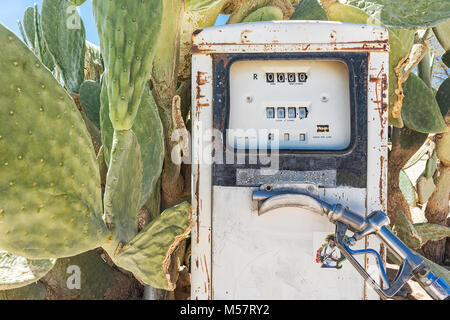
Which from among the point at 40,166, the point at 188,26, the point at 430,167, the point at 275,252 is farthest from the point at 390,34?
the point at 430,167

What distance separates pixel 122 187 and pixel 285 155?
497mm

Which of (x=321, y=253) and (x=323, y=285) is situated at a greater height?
(x=321, y=253)

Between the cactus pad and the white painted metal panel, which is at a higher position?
the white painted metal panel

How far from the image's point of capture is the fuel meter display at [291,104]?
125 centimetres

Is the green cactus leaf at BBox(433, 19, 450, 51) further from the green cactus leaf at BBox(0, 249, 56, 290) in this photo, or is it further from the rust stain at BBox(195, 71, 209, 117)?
the green cactus leaf at BBox(0, 249, 56, 290)

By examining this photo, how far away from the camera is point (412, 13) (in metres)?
1.73

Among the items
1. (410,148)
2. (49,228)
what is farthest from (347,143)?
(410,148)

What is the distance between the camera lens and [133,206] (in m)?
1.25

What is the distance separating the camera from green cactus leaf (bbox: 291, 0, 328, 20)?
6.11ft

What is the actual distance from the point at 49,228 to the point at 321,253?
76cm

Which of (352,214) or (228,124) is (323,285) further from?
(228,124)

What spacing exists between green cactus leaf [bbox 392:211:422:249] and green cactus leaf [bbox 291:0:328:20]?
1003 millimetres

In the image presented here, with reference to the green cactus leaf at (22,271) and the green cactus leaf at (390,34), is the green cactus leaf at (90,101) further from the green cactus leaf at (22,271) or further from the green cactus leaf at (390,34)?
the green cactus leaf at (390,34)

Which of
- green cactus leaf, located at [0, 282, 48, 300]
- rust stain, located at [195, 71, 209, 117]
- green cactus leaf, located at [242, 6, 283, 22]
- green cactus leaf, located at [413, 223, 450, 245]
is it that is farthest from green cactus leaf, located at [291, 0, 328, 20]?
green cactus leaf, located at [0, 282, 48, 300]
